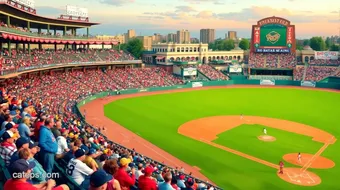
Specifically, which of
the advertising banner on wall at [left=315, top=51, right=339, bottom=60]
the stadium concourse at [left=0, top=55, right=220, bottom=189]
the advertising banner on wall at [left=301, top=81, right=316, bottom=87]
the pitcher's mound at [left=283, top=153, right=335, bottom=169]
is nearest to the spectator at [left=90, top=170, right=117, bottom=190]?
the stadium concourse at [left=0, top=55, right=220, bottom=189]

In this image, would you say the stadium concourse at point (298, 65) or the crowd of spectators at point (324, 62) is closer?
the stadium concourse at point (298, 65)

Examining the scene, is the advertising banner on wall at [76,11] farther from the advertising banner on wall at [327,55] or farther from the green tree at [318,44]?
the green tree at [318,44]

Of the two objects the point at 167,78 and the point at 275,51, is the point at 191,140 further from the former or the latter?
the point at 275,51

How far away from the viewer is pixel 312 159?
82.0 feet

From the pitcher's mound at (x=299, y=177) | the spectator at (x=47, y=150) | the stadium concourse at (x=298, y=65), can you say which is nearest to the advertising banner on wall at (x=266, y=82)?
the stadium concourse at (x=298, y=65)

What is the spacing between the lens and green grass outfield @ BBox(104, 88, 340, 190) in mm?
21828

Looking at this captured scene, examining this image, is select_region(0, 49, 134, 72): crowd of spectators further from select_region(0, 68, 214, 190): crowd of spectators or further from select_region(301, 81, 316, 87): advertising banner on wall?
select_region(301, 81, 316, 87): advertising banner on wall

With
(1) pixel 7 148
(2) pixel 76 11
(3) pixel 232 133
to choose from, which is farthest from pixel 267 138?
(2) pixel 76 11

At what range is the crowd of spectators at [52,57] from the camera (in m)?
36.7

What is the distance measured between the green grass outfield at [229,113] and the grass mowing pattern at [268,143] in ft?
0.58

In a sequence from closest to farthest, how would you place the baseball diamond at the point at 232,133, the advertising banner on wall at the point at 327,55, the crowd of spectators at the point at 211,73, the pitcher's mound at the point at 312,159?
the baseball diamond at the point at 232,133
the pitcher's mound at the point at 312,159
the crowd of spectators at the point at 211,73
the advertising banner on wall at the point at 327,55

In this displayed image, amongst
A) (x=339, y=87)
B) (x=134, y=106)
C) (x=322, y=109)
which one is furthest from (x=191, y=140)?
(x=339, y=87)

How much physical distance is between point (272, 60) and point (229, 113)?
139 ft

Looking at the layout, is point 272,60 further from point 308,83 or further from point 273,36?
point 308,83
